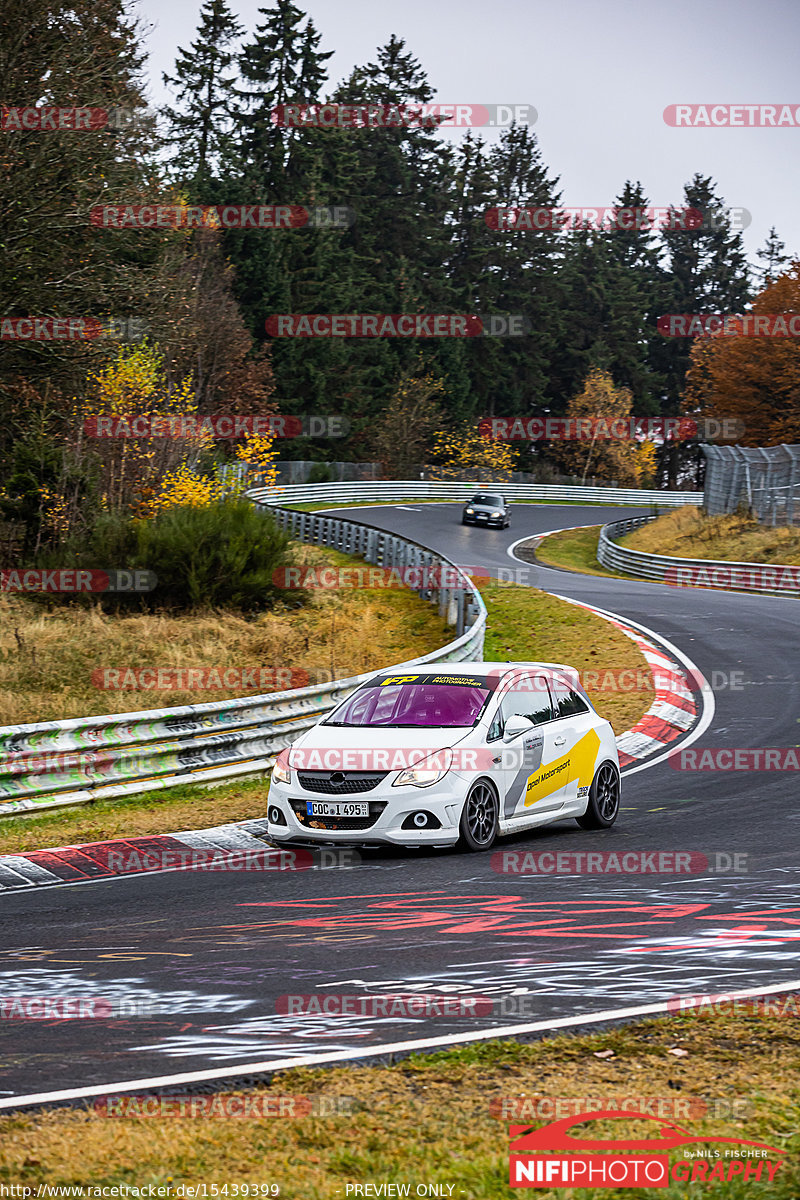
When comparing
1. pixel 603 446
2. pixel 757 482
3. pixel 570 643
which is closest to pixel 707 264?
pixel 603 446

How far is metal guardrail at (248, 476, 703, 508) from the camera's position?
193 feet

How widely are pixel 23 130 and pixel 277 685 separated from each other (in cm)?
1137

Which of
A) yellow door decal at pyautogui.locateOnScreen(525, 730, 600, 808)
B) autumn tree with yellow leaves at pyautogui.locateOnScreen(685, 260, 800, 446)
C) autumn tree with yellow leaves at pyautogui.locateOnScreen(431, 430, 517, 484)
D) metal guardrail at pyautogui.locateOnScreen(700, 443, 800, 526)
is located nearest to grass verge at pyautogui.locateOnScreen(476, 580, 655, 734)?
yellow door decal at pyautogui.locateOnScreen(525, 730, 600, 808)

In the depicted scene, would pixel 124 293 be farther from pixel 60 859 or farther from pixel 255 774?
pixel 60 859

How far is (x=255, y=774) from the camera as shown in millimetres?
13695

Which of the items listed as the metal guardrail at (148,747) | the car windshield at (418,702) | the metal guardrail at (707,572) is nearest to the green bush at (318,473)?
the metal guardrail at (707,572)

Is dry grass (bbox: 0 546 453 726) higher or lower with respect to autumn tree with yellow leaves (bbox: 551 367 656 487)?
lower

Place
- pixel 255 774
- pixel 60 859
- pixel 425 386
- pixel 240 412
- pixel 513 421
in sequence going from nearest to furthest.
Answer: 1. pixel 60 859
2. pixel 255 774
3. pixel 240 412
4. pixel 425 386
5. pixel 513 421

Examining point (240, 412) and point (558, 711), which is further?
point (240, 412)

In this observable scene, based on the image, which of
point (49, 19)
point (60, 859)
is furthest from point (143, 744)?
point (49, 19)

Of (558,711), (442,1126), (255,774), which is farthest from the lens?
(255,774)

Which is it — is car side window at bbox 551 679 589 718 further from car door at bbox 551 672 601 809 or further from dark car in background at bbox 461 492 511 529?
dark car in background at bbox 461 492 511 529

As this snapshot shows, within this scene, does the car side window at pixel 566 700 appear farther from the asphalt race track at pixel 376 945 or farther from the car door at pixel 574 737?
the asphalt race track at pixel 376 945

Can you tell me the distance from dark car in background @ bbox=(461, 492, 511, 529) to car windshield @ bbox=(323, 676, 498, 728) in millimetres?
42002
